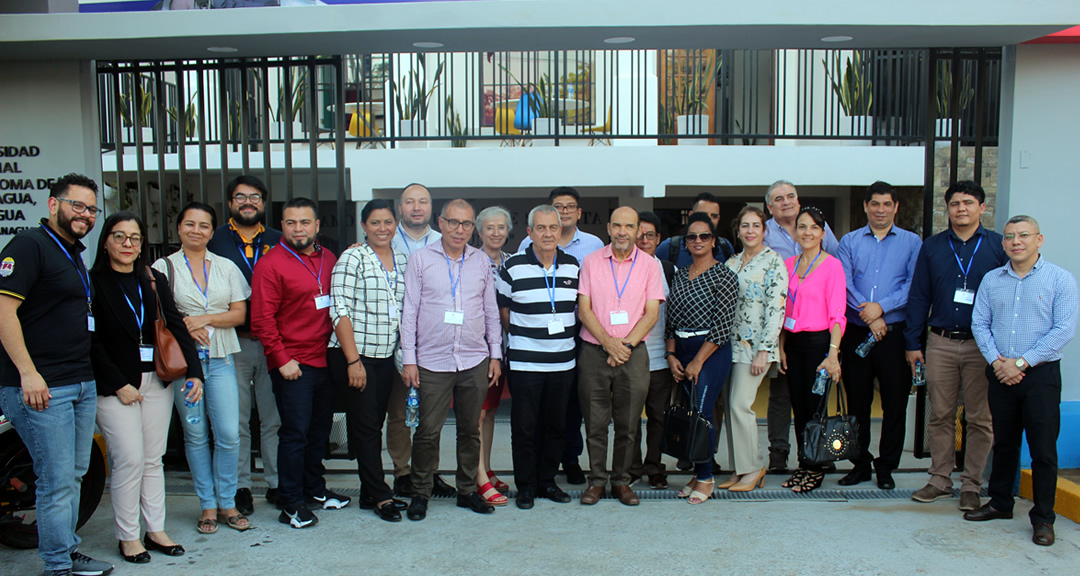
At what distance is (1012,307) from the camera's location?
4023mm

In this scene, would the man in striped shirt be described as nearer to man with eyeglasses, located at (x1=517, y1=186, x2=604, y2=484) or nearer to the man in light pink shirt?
the man in light pink shirt

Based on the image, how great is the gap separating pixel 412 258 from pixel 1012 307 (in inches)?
125

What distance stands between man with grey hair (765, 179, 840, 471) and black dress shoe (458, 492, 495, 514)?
1990 mm

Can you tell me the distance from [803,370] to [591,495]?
1.49 meters

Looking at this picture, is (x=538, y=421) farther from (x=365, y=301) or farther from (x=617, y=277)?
(x=365, y=301)

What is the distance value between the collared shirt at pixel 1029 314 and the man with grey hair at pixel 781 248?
1063 mm

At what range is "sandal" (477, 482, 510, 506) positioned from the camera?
4543mm

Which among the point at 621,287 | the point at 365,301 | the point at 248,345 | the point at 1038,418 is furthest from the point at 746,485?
the point at 248,345

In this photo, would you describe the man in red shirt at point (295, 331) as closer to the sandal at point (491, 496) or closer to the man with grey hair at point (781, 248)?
the sandal at point (491, 496)

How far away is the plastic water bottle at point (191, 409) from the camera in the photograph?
3.88 metres

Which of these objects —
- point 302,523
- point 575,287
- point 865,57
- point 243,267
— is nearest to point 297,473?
point 302,523

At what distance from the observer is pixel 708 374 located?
451cm

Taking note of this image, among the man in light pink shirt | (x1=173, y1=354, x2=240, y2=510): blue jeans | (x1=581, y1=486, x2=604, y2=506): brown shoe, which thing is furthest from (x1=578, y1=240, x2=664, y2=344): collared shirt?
(x1=173, y1=354, x2=240, y2=510): blue jeans

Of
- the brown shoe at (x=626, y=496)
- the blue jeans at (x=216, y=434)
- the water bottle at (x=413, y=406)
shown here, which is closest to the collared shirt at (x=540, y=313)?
the water bottle at (x=413, y=406)
